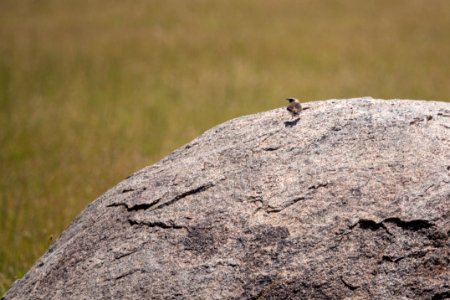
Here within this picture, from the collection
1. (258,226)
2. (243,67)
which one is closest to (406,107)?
(258,226)

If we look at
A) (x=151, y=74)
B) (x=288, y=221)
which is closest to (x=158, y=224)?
(x=288, y=221)

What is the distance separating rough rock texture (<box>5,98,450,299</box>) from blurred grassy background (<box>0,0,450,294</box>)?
82.4 inches

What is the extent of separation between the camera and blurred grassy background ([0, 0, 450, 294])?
317 inches

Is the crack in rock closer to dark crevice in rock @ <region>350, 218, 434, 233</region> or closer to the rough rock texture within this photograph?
the rough rock texture

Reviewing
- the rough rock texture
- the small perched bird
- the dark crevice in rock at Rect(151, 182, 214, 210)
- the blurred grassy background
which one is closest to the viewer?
the rough rock texture

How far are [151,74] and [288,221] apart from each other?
1126 centimetres

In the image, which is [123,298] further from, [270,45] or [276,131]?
[270,45]

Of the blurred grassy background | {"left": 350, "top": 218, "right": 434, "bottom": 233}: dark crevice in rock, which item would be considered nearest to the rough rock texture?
{"left": 350, "top": 218, "right": 434, "bottom": 233}: dark crevice in rock

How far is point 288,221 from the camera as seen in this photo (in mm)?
3107

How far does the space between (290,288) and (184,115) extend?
27.3 feet

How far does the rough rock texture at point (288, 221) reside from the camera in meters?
2.96

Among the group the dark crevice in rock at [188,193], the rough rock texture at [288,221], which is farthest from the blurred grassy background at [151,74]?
the dark crevice in rock at [188,193]

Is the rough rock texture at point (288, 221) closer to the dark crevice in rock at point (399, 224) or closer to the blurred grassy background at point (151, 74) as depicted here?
the dark crevice in rock at point (399, 224)

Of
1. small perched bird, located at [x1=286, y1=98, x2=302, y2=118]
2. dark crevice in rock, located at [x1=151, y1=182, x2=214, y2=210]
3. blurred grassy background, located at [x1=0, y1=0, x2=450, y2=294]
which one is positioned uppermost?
blurred grassy background, located at [x1=0, y1=0, x2=450, y2=294]
